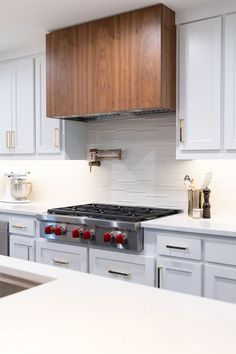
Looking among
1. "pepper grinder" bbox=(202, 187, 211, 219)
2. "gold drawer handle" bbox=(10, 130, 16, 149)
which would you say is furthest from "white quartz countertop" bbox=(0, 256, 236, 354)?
"gold drawer handle" bbox=(10, 130, 16, 149)

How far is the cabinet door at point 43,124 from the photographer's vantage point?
356 centimetres

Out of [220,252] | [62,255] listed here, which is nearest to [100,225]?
[62,255]

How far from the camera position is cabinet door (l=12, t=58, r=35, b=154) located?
3.71 metres

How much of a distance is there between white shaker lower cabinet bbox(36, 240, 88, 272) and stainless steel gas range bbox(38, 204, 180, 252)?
0.05 m

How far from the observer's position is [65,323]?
97 centimetres

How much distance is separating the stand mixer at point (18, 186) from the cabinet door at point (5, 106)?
0.77 ft

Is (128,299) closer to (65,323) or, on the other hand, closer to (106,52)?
(65,323)

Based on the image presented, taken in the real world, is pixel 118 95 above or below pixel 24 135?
above

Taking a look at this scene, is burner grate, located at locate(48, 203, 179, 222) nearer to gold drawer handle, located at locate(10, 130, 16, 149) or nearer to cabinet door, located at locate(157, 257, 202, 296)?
cabinet door, located at locate(157, 257, 202, 296)

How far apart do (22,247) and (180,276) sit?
1430 mm

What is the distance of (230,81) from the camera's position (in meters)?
2.64

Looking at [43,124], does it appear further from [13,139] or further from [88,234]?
[88,234]

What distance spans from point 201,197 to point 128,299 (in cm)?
187

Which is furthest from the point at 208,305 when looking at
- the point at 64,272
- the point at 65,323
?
the point at 64,272
